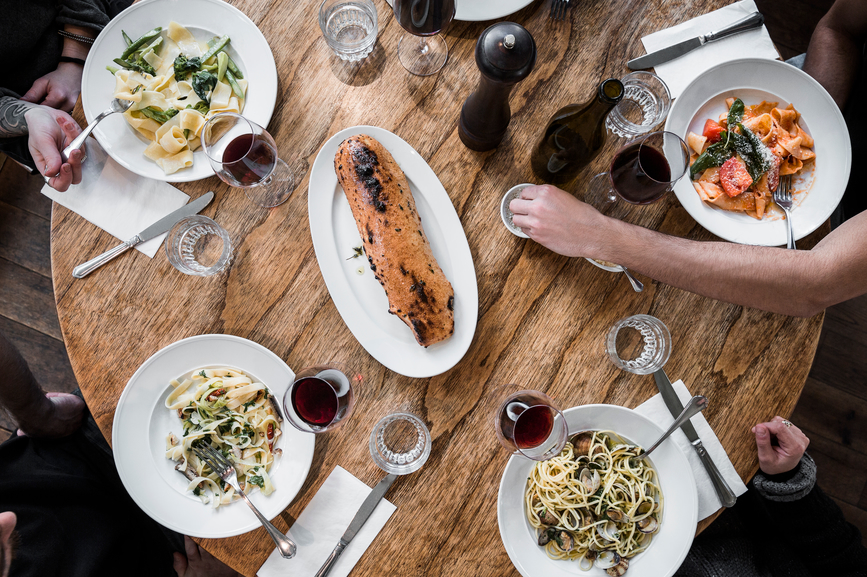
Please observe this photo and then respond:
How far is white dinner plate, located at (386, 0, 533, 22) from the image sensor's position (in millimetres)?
1884

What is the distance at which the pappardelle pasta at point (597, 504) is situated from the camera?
5.77 feet

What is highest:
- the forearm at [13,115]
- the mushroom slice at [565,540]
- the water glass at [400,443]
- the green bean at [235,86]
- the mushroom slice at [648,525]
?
the green bean at [235,86]

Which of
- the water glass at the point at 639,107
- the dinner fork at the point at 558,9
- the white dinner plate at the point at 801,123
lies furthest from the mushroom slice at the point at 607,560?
the dinner fork at the point at 558,9

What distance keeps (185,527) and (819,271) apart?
2458mm

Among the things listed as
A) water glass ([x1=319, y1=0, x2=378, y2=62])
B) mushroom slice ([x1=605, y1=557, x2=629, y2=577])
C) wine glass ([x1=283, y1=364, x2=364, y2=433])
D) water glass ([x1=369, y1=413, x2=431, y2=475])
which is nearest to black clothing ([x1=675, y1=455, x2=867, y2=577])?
mushroom slice ([x1=605, y1=557, x2=629, y2=577])

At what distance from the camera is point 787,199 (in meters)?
1.82

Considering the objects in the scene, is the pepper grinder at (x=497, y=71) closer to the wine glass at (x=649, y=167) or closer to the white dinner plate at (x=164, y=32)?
the wine glass at (x=649, y=167)

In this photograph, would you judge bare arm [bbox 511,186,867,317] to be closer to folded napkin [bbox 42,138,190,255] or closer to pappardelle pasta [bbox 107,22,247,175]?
pappardelle pasta [bbox 107,22,247,175]

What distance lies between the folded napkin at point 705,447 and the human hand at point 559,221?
63cm

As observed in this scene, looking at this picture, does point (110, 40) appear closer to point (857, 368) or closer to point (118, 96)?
point (118, 96)

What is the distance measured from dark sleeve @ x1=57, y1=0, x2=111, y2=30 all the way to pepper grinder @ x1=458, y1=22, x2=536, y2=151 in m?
1.81

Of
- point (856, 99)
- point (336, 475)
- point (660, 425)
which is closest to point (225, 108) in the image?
point (336, 475)

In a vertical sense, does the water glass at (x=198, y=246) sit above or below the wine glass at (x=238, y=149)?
below

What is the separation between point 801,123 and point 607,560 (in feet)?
5.97
